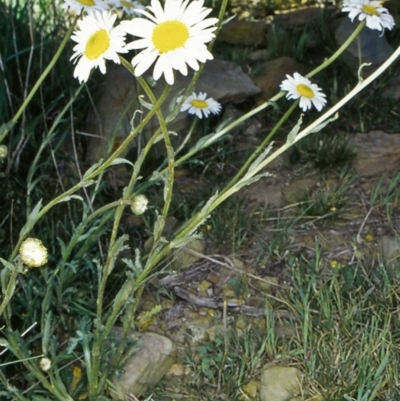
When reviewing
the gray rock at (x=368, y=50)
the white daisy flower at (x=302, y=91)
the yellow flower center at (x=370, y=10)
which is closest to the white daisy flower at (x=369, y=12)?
the yellow flower center at (x=370, y=10)

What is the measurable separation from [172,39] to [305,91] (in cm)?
83

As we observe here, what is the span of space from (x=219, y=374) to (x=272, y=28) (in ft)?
6.81

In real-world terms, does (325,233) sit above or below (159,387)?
above

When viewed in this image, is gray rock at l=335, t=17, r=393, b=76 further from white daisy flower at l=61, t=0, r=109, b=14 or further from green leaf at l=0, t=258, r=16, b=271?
green leaf at l=0, t=258, r=16, b=271

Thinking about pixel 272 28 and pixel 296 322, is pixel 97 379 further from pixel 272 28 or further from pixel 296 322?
pixel 272 28

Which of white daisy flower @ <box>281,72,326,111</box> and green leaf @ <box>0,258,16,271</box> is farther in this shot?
white daisy flower @ <box>281,72,326,111</box>

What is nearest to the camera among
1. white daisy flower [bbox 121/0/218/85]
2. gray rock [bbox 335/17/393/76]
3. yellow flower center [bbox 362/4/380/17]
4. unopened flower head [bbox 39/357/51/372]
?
white daisy flower [bbox 121/0/218/85]

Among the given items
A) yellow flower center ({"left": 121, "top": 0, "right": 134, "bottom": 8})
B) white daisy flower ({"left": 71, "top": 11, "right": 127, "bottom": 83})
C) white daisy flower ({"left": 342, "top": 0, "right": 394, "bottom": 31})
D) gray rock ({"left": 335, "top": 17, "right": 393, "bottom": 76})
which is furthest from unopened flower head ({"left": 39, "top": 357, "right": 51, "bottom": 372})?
gray rock ({"left": 335, "top": 17, "right": 393, "bottom": 76})

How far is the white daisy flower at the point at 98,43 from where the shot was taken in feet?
4.16

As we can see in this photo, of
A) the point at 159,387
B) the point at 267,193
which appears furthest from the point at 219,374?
the point at 267,193

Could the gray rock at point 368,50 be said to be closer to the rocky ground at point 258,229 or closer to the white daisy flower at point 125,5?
the rocky ground at point 258,229

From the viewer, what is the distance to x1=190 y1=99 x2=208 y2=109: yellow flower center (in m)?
2.20

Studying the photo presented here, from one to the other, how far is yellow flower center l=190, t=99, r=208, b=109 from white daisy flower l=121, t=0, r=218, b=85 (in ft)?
2.97

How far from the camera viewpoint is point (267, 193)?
2.62 metres
